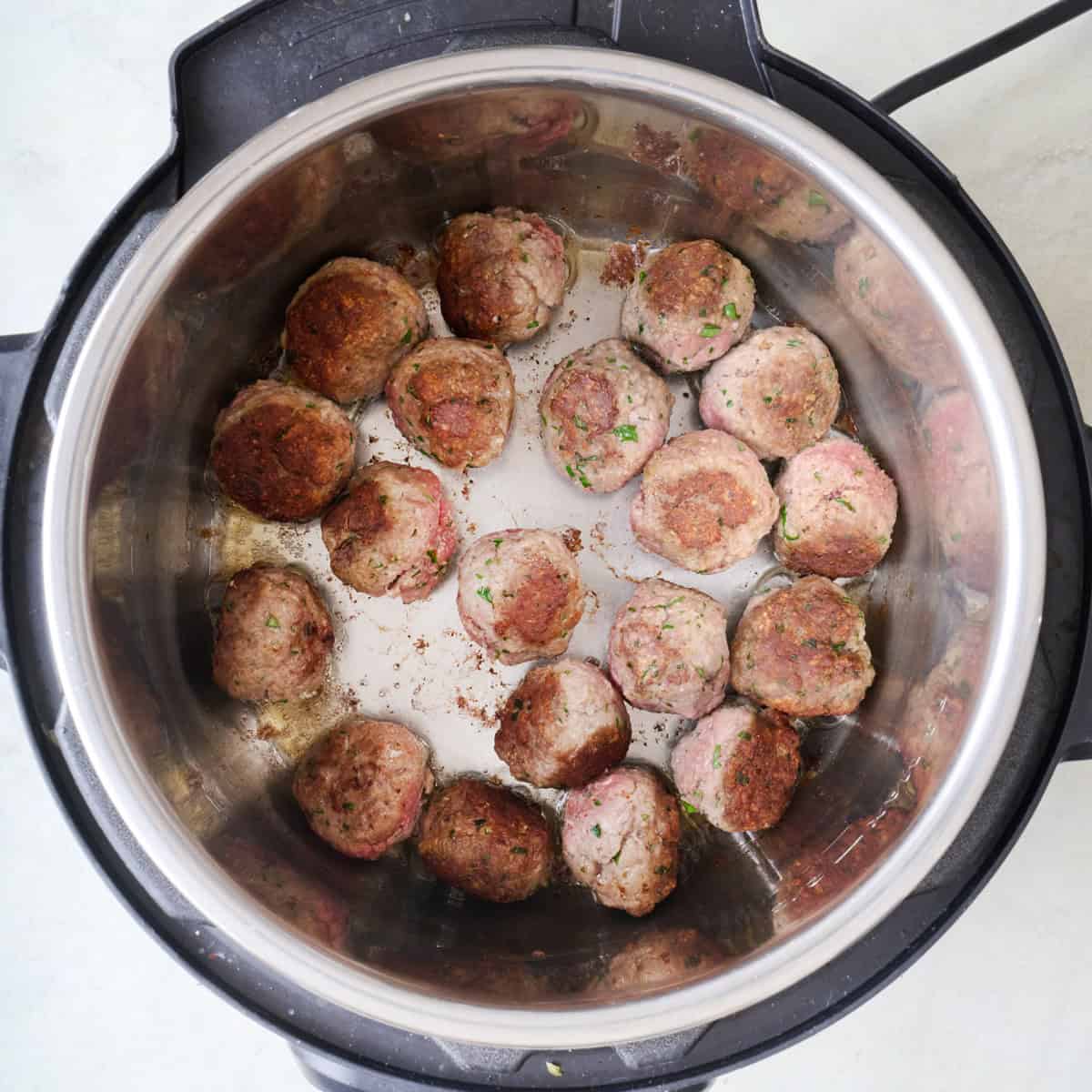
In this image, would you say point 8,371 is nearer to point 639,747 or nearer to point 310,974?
point 310,974

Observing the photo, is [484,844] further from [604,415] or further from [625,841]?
[604,415]

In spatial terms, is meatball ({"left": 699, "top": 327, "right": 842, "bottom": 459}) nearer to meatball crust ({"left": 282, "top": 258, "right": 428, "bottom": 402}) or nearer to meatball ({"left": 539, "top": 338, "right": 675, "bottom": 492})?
meatball ({"left": 539, "top": 338, "right": 675, "bottom": 492})

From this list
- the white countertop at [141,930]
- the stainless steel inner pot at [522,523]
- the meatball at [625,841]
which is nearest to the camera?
the stainless steel inner pot at [522,523]

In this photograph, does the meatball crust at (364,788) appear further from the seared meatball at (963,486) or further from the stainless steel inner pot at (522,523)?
the seared meatball at (963,486)

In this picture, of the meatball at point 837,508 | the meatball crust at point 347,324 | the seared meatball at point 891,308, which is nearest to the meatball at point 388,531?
the meatball crust at point 347,324

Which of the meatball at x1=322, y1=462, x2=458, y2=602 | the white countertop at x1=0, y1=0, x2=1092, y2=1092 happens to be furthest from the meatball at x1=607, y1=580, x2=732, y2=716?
the white countertop at x1=0, y1=0, x2=1092, y2=1092

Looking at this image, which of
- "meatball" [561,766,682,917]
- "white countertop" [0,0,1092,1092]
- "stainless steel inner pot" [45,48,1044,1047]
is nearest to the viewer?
"stainless steel inner pot" [45,48,1044,1047]
